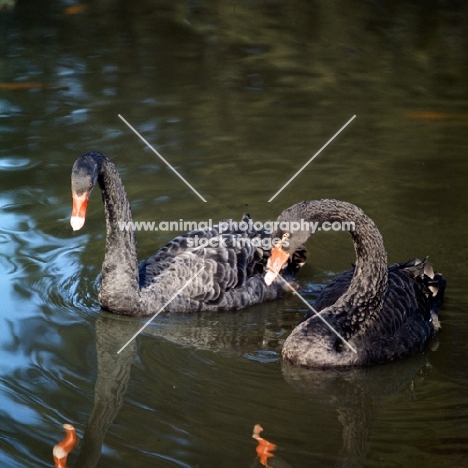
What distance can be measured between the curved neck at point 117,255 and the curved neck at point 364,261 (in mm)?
1265

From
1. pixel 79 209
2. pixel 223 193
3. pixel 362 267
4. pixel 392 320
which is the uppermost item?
pixel 79 209

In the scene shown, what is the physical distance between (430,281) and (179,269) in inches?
60.6

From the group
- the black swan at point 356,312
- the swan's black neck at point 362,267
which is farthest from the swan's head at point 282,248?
the swan's black neck at point 362,267

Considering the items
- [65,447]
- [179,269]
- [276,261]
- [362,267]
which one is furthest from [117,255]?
[65,447]

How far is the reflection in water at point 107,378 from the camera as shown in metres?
4.41

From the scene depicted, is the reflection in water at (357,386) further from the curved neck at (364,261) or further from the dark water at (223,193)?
the curved neck at (364,261)

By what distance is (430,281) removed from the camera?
18.7 ft

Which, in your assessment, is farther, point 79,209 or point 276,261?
point 79,209

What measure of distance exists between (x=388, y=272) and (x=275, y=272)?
3.19ft

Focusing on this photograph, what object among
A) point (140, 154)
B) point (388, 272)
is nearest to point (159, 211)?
point (140, 154)

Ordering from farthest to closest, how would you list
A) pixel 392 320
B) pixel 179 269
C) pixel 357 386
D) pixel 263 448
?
pixel 179 269 → pixel 392 320 → pixel 357 386 → pixel 263 448

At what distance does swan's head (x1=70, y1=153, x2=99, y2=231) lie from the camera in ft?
A: 17.2

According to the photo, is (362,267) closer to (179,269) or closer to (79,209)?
(179,269)

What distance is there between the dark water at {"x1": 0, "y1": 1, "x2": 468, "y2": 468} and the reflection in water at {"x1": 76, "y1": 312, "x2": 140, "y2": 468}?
0.04 feet
